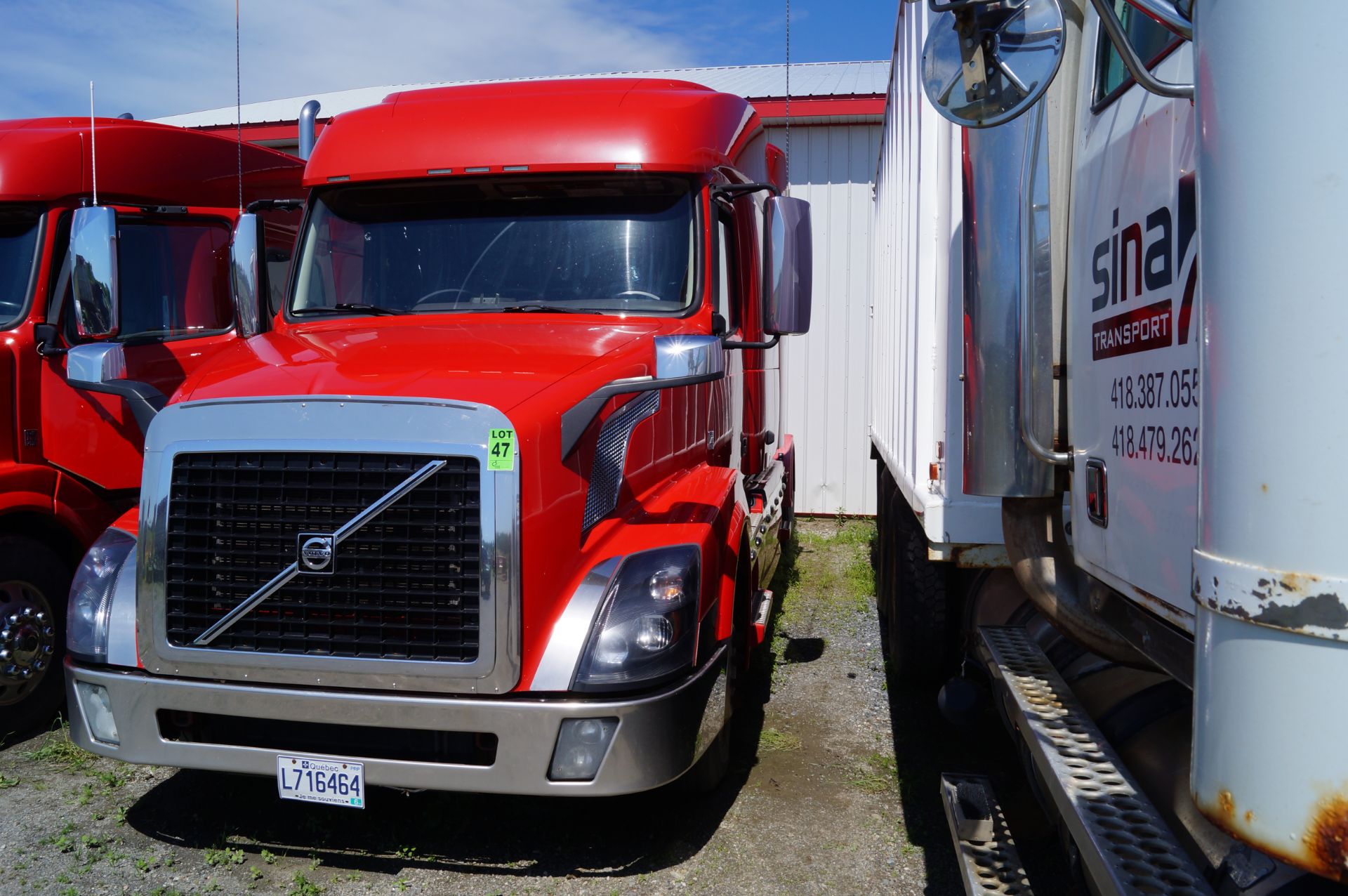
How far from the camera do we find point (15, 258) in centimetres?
483

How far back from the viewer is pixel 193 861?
11.5ft

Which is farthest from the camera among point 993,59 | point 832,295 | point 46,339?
point 832,295

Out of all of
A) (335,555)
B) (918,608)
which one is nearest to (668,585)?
(335,555)

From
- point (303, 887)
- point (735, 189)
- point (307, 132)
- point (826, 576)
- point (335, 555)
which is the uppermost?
point (307, 132)

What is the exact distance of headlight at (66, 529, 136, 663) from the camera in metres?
3.40

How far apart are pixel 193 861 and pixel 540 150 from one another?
9.82 ft

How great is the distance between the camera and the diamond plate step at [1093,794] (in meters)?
1.76

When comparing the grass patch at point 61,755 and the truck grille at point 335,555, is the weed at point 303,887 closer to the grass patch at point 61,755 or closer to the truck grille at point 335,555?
the truck grille at point 335,555

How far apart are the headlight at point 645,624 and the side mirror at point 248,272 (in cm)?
240

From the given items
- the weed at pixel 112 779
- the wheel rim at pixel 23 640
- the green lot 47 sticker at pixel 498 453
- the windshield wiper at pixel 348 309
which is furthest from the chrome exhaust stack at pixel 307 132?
the green lot 47 sticker at pixel 498 453

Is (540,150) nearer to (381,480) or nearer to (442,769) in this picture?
(381,480)

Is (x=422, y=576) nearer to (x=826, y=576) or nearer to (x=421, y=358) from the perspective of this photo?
(x=421, y=358)

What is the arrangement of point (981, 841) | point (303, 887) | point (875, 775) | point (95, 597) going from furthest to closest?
1. point (875, 775)
2. point (95, 597)
3. point (303, 887)
4. point (981, 841)

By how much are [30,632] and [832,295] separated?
804cm
